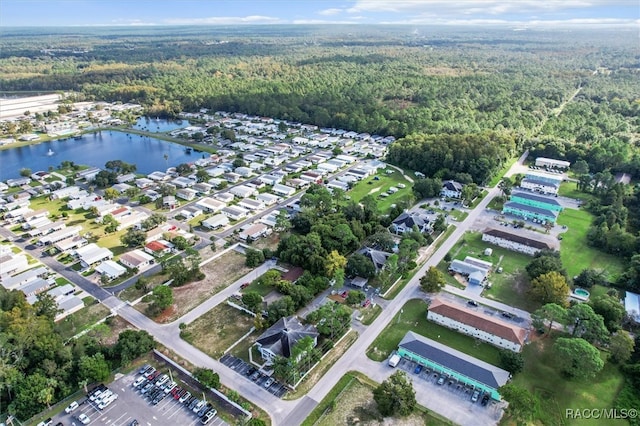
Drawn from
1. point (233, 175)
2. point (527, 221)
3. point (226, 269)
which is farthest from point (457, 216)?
point (233, 175)

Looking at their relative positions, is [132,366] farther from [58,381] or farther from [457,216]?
[457,216]

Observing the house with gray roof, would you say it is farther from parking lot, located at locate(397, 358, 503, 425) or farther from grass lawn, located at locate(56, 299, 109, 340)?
grass lawn, located at locate(56, 299, 109, 340)

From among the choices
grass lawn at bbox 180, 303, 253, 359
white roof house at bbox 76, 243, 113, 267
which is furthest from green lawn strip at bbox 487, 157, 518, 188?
white roof house at bbox 76, 243, 113, 267

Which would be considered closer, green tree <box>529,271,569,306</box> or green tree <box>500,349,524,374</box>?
green tree <box>500,349,524,374</box>

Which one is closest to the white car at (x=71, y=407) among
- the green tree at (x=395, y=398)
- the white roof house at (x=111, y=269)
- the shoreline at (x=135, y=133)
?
the white roof house at (x=111, y=269)

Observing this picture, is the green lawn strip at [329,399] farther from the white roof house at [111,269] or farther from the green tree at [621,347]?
the white roof house at [111,269]

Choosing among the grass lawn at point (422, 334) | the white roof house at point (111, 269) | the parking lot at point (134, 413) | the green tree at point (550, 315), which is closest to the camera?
the parking lot at point (134, 413)
